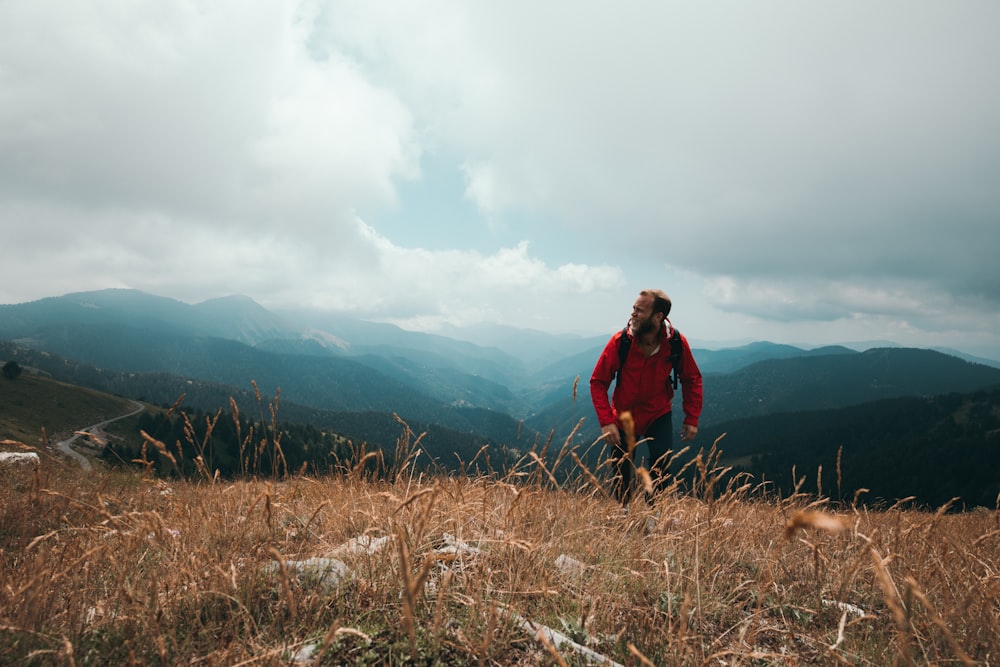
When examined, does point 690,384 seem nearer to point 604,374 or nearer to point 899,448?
point 604,374

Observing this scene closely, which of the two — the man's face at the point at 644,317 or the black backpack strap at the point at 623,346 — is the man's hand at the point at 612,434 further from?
the man's face at the point at 644,317

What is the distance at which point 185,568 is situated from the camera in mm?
2434

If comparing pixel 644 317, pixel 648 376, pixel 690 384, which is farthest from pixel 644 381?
pixel 644 317

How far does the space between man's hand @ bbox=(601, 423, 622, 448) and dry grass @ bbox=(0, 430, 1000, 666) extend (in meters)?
1.02

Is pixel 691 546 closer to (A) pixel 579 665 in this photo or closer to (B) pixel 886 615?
(B) pixel 886 615

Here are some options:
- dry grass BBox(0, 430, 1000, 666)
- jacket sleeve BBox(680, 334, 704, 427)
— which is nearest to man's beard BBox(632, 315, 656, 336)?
jacket sleeve BBox(680, 334, 704, 427)

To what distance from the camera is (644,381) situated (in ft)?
19.0

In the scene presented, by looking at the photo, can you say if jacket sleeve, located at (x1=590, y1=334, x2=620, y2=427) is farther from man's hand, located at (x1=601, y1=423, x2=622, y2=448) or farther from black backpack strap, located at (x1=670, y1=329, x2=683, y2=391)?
black backpack strap, located at (x1=670, y1=329, x2=683, y2=391)

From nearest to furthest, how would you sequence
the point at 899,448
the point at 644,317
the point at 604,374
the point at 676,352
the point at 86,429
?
the point at 644,317 → the point at 676,352 → the point at 604,374 → the point at 86,429 → the point at 899,448

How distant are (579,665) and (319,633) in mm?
1302

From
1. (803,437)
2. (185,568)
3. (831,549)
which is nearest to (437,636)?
(185,568)

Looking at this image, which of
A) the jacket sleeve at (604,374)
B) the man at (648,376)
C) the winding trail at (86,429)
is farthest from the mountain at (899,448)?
the winding trail at (86,429)

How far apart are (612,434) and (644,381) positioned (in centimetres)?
120

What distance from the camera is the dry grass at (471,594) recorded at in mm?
2035
